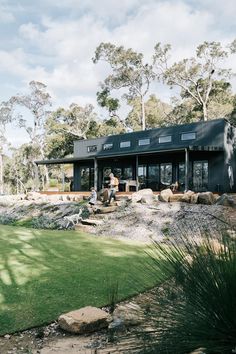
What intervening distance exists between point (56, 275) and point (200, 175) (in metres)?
14.9

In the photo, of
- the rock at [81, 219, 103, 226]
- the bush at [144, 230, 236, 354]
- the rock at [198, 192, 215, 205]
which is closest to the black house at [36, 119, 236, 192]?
the rock at [198, 192, 215, 205]

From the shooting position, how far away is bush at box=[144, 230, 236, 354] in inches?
69.6

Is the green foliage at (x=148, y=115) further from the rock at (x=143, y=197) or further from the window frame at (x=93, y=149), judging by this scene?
the rock at (x=143, y=197)

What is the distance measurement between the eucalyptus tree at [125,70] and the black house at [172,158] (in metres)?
11.3

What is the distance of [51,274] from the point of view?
6387 mm

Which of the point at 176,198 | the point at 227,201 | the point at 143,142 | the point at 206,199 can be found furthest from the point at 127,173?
the point at 227,201

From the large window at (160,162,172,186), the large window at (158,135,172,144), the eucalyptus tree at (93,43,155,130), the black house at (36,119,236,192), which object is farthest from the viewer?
the eucalyptus tree at (93,43,155,130)

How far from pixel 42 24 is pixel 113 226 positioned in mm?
8252

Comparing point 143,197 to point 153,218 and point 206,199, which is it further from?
point 206,199

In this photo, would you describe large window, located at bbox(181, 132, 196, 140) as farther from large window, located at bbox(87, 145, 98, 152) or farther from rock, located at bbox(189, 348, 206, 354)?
rock, located at bbox(189, 348, 206, 354)

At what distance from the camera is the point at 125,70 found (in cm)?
3556

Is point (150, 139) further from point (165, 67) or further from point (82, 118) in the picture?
point (82, 118)

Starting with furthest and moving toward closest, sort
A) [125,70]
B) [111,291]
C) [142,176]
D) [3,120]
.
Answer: [3,120] → [125,70] → [142,176] → [111,291]

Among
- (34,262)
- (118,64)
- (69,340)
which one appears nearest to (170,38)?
(118,64)
